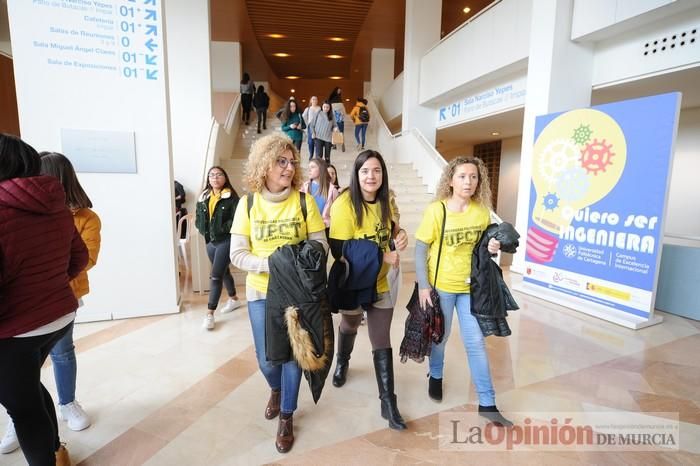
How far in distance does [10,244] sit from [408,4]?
11340 millimetres

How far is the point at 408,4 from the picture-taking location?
33.9ft

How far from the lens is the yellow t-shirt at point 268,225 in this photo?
200cm

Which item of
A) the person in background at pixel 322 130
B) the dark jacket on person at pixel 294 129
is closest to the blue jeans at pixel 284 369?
the person in background at pixel 322 130

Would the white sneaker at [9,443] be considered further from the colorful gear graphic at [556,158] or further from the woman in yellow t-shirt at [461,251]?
the colorful gear graphic at [556,158]

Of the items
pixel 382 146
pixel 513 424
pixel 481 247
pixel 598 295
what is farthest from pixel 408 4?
pixel 513 424

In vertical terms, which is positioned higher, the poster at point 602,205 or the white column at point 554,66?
the white column at point 554,66

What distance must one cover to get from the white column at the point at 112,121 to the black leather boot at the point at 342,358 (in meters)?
2.39

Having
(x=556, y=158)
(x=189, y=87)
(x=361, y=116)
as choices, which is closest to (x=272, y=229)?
(x=556, y=158)

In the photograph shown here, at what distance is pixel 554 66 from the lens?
18.9 feet

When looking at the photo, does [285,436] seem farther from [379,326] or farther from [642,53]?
[642,53]

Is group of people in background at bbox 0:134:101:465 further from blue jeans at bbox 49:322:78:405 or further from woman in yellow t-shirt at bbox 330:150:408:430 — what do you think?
woman in yellow t-shirt at bbox 330:150:408:430

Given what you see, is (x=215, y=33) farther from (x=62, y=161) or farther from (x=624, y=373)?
(x=624, y=373)

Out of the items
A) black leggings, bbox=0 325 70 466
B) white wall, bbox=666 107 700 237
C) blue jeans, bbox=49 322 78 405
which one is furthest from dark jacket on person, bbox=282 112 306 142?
white wall, bbox=666 107 700 237

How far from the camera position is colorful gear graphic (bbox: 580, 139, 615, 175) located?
424 centimetres
